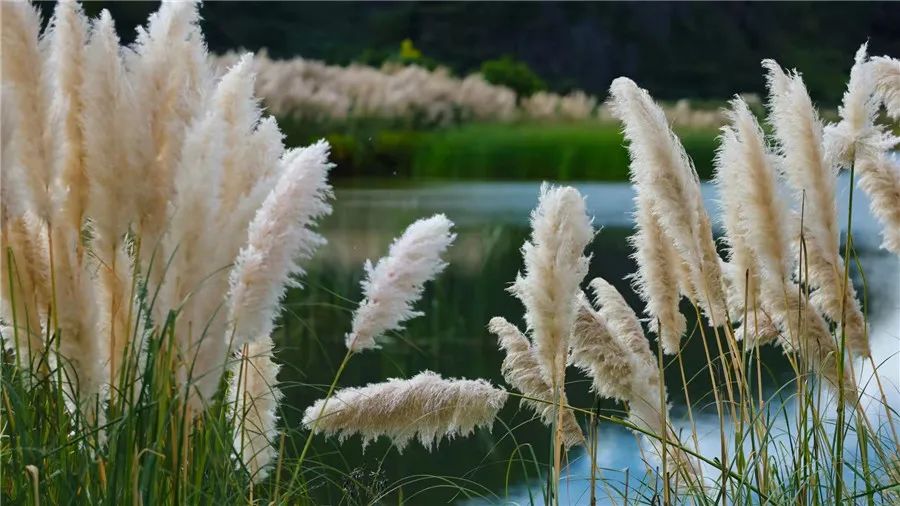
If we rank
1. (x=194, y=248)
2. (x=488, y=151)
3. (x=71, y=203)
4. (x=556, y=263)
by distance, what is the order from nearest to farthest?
(x=194, y=248), (x=71, y=203), (x=556, y=263), (x=488, y=151)

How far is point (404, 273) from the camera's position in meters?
1.45

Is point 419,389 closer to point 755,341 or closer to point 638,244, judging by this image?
point 638,244

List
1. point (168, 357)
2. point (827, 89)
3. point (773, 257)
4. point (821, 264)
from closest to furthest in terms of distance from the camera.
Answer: point (168, 357) → point (773, 257) → point (821, 264) → point (827, 89)

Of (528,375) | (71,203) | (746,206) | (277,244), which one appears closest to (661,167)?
(746,206)

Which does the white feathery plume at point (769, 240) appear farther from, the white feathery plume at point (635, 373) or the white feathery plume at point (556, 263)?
the white feathery plume at point (556, 263)

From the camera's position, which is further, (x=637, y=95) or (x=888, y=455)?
(x=888, y=455)

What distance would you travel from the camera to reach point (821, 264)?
2.02 meters

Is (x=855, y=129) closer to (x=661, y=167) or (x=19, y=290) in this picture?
(x=661, y=167)

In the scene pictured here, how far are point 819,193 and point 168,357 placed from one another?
3.86ft

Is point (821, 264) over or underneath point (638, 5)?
underneath

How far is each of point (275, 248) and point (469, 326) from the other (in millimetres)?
8063

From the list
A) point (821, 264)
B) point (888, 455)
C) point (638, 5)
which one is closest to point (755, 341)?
point (821, 264)

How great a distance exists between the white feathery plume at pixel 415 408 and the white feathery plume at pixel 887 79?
0.94 metres

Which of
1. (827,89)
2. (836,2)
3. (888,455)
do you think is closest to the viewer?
(888,455)
